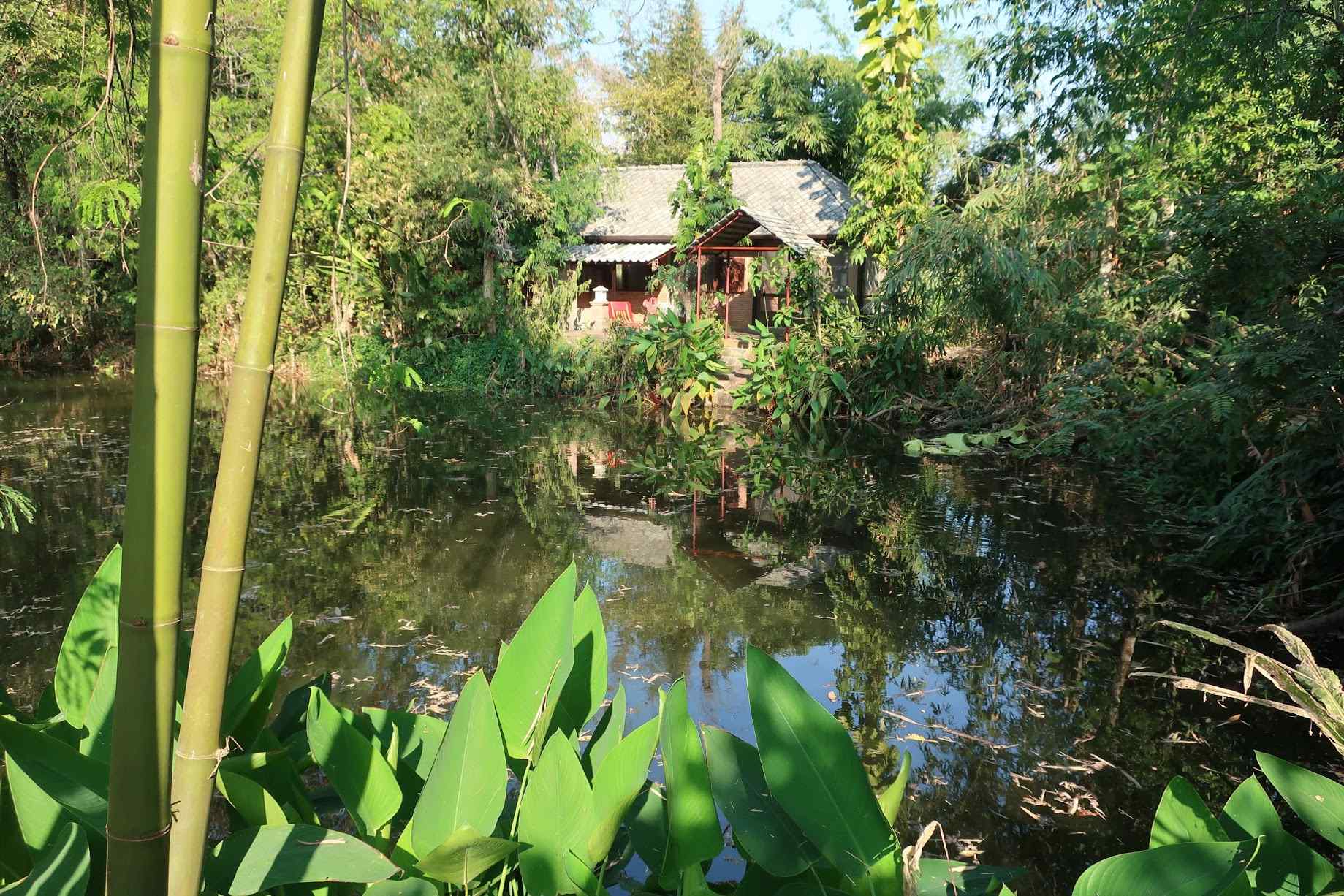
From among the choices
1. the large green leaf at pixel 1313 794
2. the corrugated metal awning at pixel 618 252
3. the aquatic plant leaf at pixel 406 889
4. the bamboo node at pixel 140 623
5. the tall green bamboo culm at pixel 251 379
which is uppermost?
the corrugated metal awning at pixel 618 252

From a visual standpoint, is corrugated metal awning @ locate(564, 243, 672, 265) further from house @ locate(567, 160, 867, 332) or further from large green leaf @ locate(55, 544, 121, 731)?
large green leaf @ locate(55, 544, 121, 731)

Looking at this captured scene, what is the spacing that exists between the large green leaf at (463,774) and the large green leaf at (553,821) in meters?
0.06

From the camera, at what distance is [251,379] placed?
2.96 feet

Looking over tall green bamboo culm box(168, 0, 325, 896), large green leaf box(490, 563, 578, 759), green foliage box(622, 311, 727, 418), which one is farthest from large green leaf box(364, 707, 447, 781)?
green foliage box(622, 311, 727, 418)

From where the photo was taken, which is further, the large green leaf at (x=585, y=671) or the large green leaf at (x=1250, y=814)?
the large green leaf at (x=585, y=671)

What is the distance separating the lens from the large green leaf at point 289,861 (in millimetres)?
1080

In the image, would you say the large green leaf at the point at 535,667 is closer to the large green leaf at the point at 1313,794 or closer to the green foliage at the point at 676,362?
the large green leaf at the point at 1313,794

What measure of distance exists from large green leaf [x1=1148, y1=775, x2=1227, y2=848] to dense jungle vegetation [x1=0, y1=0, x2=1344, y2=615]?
3.62 ft

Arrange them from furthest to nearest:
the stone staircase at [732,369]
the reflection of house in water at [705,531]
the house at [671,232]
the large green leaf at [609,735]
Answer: the house at [671,232] < the stone staircase at [732,369] < the reflection of house in water at [705,531] < the large green leaf at [609,735]

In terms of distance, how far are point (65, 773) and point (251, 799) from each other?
0.21 meters

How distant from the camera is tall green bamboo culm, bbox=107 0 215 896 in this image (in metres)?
0.80

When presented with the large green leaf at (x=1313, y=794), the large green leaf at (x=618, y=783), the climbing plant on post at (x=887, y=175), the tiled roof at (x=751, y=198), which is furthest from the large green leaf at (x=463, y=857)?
the tiled roof at (x=751, y=198)

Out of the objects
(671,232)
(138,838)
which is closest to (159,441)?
(138,838)

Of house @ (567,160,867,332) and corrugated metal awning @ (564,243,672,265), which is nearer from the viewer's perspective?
house @ (567,160,867,332)
